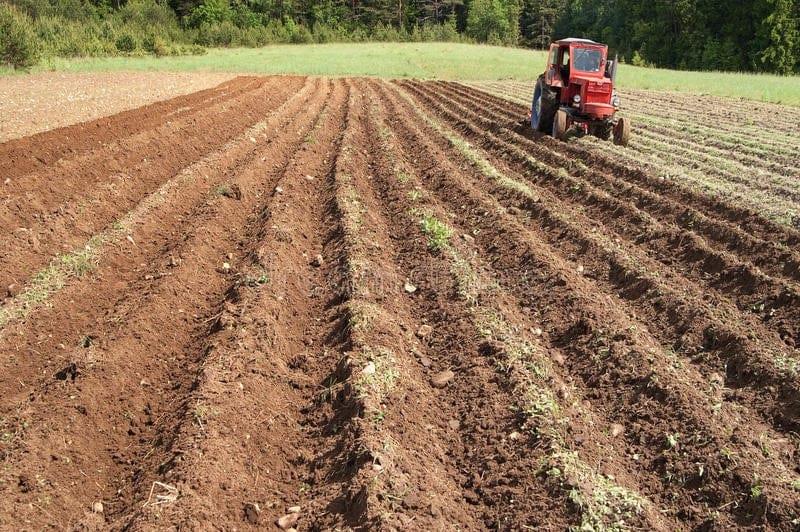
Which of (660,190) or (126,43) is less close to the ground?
(126,43)

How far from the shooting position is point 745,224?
7.99 metres

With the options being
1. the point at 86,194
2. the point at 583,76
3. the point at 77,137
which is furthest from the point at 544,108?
the point at 77,137

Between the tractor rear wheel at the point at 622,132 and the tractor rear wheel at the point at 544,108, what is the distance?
1588mm

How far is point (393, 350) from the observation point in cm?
487

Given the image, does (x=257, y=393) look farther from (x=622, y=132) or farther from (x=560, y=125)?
(x=622, y=132)

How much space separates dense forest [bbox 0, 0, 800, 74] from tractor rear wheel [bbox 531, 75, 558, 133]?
24.5 m

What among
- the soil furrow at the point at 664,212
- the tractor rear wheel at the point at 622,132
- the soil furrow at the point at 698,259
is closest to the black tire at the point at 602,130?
the tractor rear wheel at the point at 622,132

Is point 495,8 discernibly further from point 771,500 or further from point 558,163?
point 771,500

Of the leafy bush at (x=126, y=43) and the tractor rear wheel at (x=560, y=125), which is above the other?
the leafy bush at (x=126, y=43)

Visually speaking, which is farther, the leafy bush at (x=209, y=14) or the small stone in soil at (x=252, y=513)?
the leafy bush at (x=209, y=14)

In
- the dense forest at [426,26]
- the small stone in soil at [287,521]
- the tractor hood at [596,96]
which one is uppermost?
the dense forest at [426,26]

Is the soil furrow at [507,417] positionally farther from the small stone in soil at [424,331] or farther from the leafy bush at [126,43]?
the leafy bush at [126,43]

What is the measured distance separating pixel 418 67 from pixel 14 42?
79.1 feet

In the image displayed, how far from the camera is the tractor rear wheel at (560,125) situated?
43.5 ft
